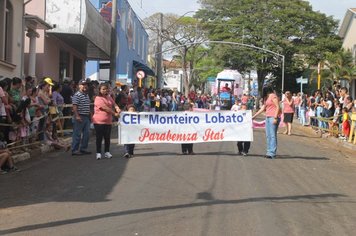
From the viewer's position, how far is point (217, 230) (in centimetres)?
659

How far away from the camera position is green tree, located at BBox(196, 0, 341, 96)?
192 ft

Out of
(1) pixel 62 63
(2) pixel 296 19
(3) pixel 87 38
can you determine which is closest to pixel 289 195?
(3) pixel 87 38

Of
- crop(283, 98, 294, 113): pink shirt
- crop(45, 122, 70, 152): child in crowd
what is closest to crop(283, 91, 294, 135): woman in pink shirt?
crop(283, 98, 294, 113): pink shirt

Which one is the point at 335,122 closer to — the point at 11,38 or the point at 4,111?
the point at 11,38

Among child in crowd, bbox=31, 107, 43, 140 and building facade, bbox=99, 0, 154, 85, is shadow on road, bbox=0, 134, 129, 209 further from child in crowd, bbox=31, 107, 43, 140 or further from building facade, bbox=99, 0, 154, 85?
building facade, bbox=99, 0, 154, 85

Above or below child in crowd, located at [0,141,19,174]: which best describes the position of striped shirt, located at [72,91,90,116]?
above

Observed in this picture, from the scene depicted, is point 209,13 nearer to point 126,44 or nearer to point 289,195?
point 126,44

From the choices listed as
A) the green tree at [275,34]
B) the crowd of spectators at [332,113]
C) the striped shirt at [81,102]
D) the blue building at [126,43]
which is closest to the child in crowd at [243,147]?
the striped shirt at [81,102]

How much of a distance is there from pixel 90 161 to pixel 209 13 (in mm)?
53961

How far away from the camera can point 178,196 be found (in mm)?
8492

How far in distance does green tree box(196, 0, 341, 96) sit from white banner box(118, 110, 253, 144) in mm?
45817

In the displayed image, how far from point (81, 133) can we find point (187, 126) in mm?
2606

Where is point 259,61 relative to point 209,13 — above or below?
below

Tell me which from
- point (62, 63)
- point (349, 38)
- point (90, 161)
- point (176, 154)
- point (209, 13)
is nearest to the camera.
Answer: point (90, 161)
